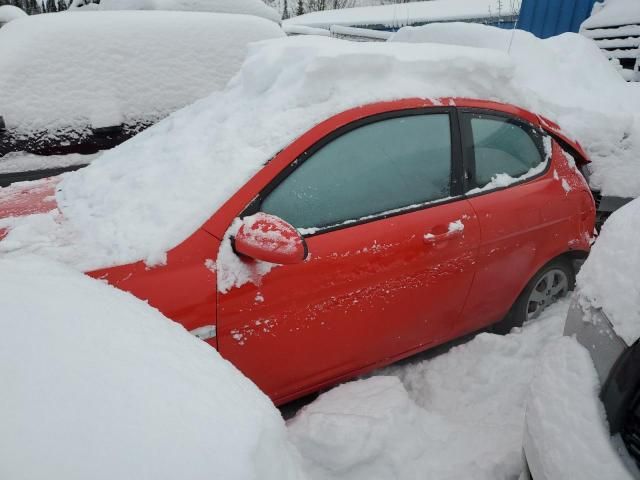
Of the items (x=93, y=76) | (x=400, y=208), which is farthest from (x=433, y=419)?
(x=93, y=76)

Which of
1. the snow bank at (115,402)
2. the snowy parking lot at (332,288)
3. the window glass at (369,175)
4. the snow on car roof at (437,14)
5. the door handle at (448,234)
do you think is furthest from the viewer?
the snow on car roof at (437,14)

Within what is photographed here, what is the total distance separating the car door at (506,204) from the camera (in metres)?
2.40

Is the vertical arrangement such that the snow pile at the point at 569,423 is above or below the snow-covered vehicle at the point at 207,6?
below

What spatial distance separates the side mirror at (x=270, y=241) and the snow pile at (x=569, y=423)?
0.94 metres

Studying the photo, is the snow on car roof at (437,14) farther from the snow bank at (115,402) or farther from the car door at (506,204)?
the snow bank at (115,402)

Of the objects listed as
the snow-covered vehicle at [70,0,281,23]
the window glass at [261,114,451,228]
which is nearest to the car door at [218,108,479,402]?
the window glass at [261,114,451,228]

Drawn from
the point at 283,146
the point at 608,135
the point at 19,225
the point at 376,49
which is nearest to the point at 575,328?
the point at 283,146

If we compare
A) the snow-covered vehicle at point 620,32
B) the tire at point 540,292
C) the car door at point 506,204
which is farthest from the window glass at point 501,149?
the snow-covered vehicle at point 620,32

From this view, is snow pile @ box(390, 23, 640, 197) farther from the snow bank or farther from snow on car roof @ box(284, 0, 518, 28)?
snow on car roof @ box(284, 0, 518, 28)

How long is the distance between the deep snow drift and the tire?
0.98 m

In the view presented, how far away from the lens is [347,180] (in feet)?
6.81

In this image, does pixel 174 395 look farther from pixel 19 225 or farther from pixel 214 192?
pixel 19 225

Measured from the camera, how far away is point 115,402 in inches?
35.2

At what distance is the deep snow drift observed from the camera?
5.91 ft
